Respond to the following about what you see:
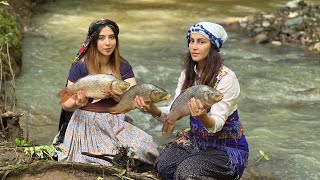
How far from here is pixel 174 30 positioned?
37.8 feet

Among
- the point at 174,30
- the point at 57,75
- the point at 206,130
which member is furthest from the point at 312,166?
the point at 174,30

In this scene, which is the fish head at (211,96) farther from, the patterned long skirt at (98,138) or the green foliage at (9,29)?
the green foliage at (9,29)

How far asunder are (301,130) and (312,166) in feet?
3.54

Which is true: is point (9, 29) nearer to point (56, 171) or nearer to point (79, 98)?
point (79, 98)

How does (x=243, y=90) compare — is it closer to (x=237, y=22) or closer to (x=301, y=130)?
(x=301, y=130)

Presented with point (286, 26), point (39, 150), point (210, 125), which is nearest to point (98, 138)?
point (39, 150)

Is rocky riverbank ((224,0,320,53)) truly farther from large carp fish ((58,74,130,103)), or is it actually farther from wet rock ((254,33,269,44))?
large carp fish ((58,74,130,103))

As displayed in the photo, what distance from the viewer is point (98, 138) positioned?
14.3 ft

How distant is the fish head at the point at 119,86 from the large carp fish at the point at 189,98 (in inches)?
15.8

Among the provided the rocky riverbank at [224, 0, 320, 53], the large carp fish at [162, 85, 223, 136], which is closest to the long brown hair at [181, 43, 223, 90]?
the large carp fish at [162, 85, 223, 136]

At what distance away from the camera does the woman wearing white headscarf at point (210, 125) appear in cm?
369

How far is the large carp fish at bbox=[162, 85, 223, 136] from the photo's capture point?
3.24 m

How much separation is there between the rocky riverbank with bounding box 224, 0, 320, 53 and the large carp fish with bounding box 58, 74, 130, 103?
23.2ft

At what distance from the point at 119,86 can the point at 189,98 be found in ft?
1.94
